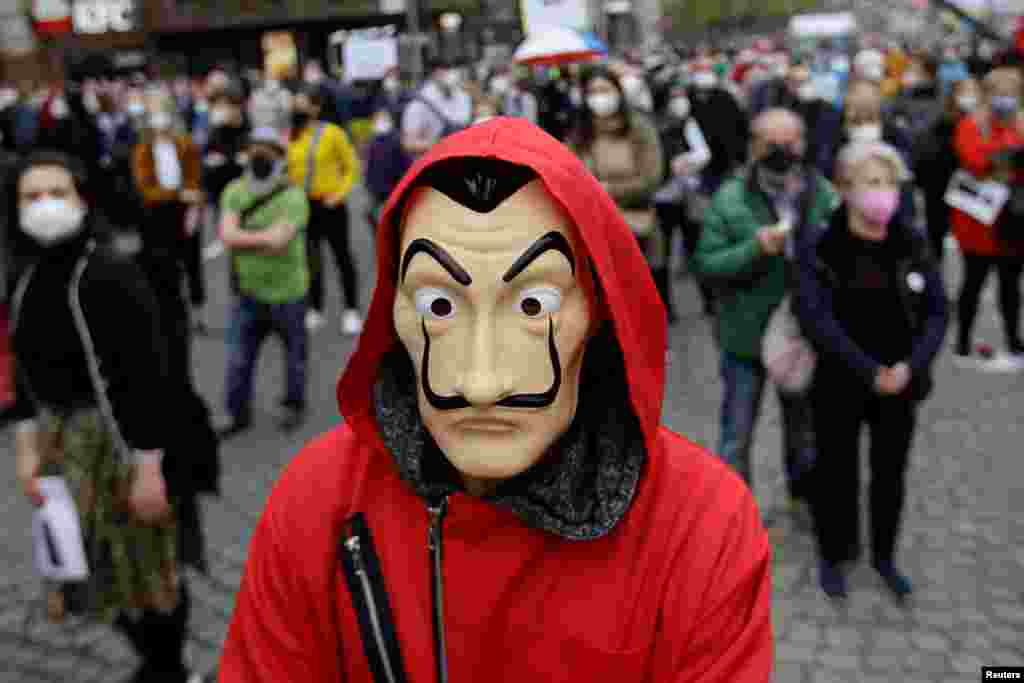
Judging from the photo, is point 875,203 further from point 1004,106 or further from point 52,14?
point 52,14

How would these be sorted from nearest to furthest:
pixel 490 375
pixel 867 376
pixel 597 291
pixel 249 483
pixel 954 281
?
pixel 490 375, pixel 597 291, pixel 867 376, pixel 249 483, pixel 954 281

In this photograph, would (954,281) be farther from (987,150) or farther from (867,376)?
(867,376)

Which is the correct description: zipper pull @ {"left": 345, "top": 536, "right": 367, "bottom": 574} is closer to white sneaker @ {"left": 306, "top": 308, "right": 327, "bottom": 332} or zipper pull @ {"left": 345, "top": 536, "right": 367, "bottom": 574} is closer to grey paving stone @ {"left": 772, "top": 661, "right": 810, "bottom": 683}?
grey paving stone @ {"left": 772, "top": 661, "right": 810, "bottom": 683}

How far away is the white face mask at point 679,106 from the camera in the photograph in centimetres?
904

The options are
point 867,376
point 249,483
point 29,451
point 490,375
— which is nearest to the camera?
point 490,375

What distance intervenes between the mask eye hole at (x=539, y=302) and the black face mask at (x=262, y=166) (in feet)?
15.8

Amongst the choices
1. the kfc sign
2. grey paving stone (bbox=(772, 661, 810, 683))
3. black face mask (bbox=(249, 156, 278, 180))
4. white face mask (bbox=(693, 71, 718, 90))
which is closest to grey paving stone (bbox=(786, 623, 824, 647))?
grey paving stone (bbox=(772, 661, 810, 683))

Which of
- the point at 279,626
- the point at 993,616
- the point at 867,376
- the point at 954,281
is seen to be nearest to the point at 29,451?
the point at 279,626

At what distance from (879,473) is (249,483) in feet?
9.92

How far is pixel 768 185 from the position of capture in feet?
15.0

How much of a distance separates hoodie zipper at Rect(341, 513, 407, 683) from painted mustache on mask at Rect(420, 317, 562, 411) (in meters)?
0.23

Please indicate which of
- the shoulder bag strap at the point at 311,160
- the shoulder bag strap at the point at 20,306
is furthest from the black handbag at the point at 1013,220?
the shoulder bag strap at the point at 20,306

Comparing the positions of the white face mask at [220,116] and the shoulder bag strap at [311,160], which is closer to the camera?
the shoulder bag strap at [311,160]

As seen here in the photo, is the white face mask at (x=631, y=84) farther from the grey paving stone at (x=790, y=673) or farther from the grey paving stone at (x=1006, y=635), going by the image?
the grey paving stone at (x=790, y=673)
